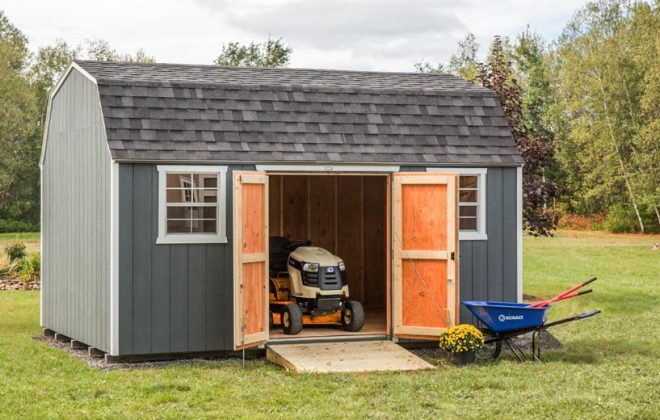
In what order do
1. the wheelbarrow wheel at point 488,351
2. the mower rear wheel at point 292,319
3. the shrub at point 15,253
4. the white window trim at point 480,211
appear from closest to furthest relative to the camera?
the wheelbarrow wheel at point 488,351 → the mower rear wheel at point 292,319 → the white window trim at point 480,211 → the shrub at point 15,253

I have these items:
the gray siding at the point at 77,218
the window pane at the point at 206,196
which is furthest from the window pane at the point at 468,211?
the gray siding at the point at 77,218

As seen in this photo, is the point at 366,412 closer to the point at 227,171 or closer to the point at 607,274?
the point at 227,171

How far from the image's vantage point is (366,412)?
887 centimetres

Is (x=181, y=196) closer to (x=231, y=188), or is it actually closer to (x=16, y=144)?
(x=231, y=188)

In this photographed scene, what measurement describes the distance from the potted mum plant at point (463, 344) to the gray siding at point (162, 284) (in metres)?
2.69

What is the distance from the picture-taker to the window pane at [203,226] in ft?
40.6

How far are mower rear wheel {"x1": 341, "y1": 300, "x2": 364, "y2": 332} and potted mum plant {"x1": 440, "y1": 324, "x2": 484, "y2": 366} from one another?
160cm

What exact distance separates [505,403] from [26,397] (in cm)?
443

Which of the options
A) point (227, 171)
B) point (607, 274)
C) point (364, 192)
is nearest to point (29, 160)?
point (607, 274)

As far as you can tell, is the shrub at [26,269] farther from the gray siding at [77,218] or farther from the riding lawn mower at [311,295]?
the riding lawn mower at [311,295]

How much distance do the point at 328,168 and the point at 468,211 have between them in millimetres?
2082

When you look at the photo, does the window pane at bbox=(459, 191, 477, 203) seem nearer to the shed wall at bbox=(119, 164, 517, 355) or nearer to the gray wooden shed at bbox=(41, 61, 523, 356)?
the gray wooden shed at bbox=(41, 61, 523, 356)

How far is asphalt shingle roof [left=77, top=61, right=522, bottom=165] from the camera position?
12234 millimetres

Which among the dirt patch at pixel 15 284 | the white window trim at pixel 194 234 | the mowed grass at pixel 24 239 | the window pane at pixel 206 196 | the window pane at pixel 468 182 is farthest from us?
the mowed grass at pixel 24 239
